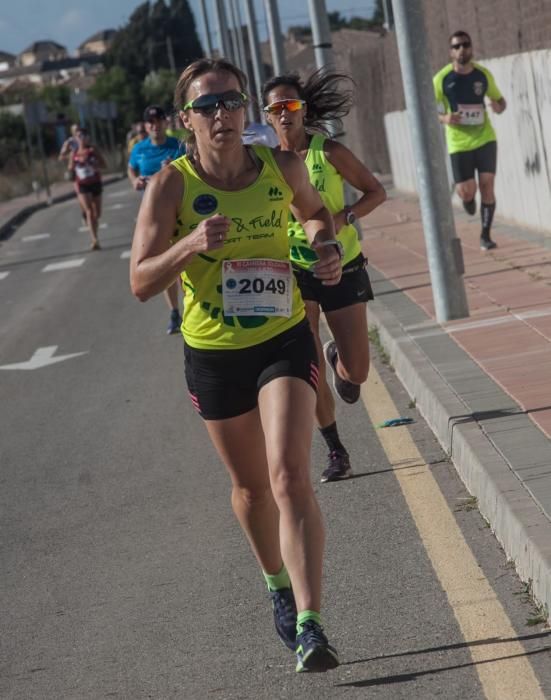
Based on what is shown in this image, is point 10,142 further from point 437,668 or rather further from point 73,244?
point 437,668

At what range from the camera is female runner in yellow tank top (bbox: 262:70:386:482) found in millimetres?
7359

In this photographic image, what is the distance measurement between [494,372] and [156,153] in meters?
6.66

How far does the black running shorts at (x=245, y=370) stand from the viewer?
5090mm

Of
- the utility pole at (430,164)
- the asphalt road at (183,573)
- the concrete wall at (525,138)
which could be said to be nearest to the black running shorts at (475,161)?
the concrete wall at (525,138)

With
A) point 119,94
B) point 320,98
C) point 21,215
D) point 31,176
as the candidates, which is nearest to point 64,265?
point 320,98

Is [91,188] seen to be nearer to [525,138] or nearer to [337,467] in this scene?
[525,138]

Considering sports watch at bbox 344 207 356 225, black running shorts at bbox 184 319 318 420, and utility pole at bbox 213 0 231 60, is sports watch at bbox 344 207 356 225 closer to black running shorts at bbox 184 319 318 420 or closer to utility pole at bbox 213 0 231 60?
black running shorts at bbox 184 319 318 420

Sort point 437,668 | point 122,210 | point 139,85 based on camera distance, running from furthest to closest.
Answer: point 139,85 → point 122,210 → point 437,668

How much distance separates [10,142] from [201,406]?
85159 mm

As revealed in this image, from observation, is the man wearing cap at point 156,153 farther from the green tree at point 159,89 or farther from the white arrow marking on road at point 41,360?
the green tree at point 159,89

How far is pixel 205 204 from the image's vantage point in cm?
505

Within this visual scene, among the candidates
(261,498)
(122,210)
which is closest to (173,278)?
(261,498)

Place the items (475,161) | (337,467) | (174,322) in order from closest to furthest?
(337,467) → (174,322) → (475,161)

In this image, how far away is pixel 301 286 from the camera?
7.53m
